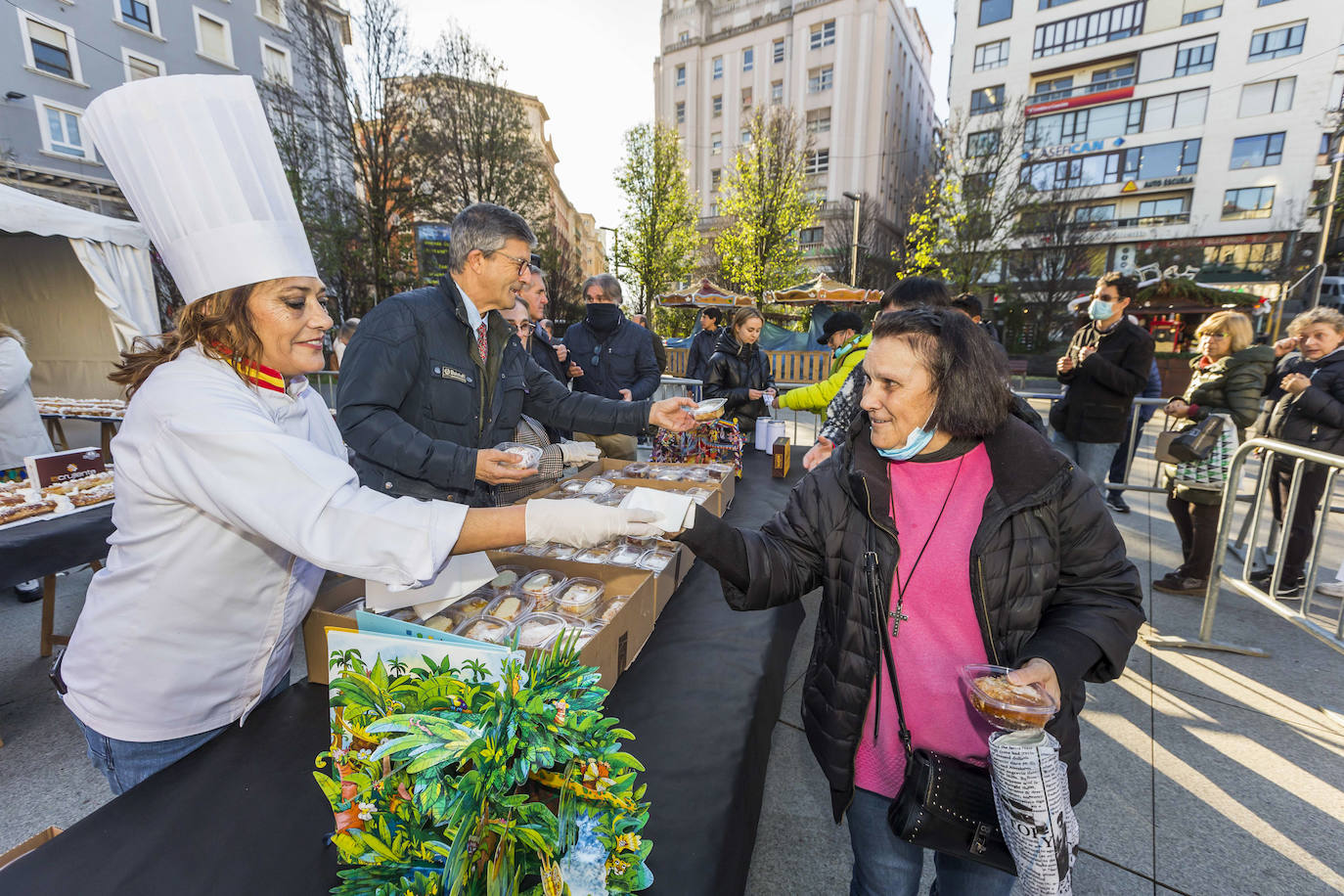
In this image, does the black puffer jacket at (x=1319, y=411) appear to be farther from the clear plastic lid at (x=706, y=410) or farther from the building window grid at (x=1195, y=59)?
the building window grid at (x=1195, y=59)

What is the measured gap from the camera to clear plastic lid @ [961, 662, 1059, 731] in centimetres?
115

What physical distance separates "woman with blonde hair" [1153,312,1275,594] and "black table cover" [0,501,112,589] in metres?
6.80

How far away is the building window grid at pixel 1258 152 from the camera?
100ft

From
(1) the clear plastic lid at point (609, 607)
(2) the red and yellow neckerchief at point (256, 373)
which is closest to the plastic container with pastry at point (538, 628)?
(1) the clear plastic lid at point (609, 607)

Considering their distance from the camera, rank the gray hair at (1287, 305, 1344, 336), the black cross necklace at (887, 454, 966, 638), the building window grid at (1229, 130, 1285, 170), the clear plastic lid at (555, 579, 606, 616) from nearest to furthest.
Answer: the black cross necklace at (887, 454, 966, 638) → the clear plastic lid at (555, 579, 606, 616) → the gray hair at (1287, 305, 1344, 336) → the building window grid at (1229, 130, 1285, 170)

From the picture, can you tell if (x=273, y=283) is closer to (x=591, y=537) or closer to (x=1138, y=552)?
(x=591, y=537)

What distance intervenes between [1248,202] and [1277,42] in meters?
8.07

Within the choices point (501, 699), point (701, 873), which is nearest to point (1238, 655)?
point (701, 873)

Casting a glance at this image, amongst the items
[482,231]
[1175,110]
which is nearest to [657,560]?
[482,231]

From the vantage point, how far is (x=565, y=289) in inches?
1169

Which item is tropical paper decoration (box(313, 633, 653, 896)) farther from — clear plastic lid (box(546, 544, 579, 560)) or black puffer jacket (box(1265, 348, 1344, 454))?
black puffer jacket (box(1265, 348, 1344, 454))

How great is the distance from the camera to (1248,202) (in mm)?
31438

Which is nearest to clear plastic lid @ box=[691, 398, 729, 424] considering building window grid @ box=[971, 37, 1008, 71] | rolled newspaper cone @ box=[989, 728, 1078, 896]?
rolled newspaper cone @ box=[989, 728, 1078, 896]

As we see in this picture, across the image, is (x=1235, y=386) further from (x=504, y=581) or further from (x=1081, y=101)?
(x=1081, y=101)
